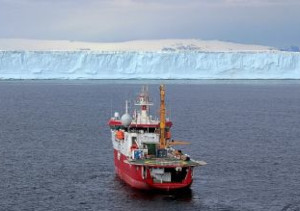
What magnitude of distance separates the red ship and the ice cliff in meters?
90.4

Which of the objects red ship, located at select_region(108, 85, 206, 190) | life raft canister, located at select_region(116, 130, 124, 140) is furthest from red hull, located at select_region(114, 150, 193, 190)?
life raft canister, located at select_region(116, 130, 124, 140)

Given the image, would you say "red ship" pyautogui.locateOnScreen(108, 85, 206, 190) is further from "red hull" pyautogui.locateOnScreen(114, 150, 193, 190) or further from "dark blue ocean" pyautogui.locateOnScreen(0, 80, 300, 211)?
"dark blue ocean" pyautogui.locateOnScreen(0, 80, 300, 211)

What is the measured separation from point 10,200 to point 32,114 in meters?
45.5

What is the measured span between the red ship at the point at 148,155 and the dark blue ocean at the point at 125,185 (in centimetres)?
69

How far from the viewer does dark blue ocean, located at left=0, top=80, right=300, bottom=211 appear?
126ft

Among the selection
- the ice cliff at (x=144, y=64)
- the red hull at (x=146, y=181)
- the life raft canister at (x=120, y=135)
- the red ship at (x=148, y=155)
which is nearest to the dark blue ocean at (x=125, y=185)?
the red hull at (x=146, y=181)

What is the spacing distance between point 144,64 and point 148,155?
96.6 m

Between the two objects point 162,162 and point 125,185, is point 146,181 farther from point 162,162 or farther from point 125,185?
point 125,185

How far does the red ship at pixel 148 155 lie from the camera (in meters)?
38.8

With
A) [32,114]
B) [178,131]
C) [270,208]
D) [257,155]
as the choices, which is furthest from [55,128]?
[270,208]

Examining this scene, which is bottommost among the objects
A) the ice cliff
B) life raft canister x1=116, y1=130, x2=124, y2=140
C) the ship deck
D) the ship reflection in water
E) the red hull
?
the ship reflection in water

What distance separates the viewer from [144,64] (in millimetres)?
137000

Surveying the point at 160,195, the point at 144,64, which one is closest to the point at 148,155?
the point at 160,195

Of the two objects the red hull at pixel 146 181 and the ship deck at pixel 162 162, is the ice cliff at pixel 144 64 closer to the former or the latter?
the red hull at pixel 146 181
